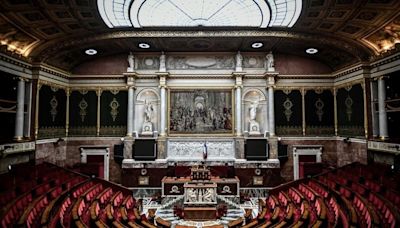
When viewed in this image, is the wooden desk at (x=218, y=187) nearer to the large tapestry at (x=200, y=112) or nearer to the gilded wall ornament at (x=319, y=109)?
the large tapestry at (x=200, y=112)

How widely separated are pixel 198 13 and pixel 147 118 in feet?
21.7

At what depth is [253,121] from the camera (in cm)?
1535

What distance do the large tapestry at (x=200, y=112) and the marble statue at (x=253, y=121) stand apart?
1.11 metres

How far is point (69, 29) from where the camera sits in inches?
464

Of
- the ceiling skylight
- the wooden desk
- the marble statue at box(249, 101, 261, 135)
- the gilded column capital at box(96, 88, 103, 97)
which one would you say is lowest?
the wooden desk

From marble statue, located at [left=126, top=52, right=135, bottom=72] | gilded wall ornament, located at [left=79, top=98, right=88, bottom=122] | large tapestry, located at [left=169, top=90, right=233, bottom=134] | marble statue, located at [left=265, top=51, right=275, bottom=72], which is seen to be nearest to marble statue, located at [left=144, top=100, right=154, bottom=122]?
large tapestry, located at [left=169, top=90, right=233, bottom=134]

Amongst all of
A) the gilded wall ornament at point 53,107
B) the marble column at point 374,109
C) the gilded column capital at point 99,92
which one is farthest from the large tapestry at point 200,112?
the marble column at point 374,109

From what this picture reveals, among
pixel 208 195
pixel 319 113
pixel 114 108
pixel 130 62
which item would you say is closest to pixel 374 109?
pixel 319 113

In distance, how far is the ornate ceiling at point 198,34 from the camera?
959cm

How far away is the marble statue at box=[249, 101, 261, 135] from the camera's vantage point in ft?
49.9

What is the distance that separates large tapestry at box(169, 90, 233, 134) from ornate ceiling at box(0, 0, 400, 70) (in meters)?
2.55

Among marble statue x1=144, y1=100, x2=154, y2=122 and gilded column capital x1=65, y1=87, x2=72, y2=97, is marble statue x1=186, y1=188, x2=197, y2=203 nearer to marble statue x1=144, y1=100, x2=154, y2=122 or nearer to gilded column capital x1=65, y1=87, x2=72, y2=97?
marble statue x1=144, y1=100, x2=154, y2=122

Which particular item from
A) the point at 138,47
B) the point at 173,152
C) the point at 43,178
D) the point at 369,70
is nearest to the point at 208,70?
the point at 138,47

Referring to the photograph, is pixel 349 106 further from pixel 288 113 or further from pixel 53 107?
pixel 53 107
